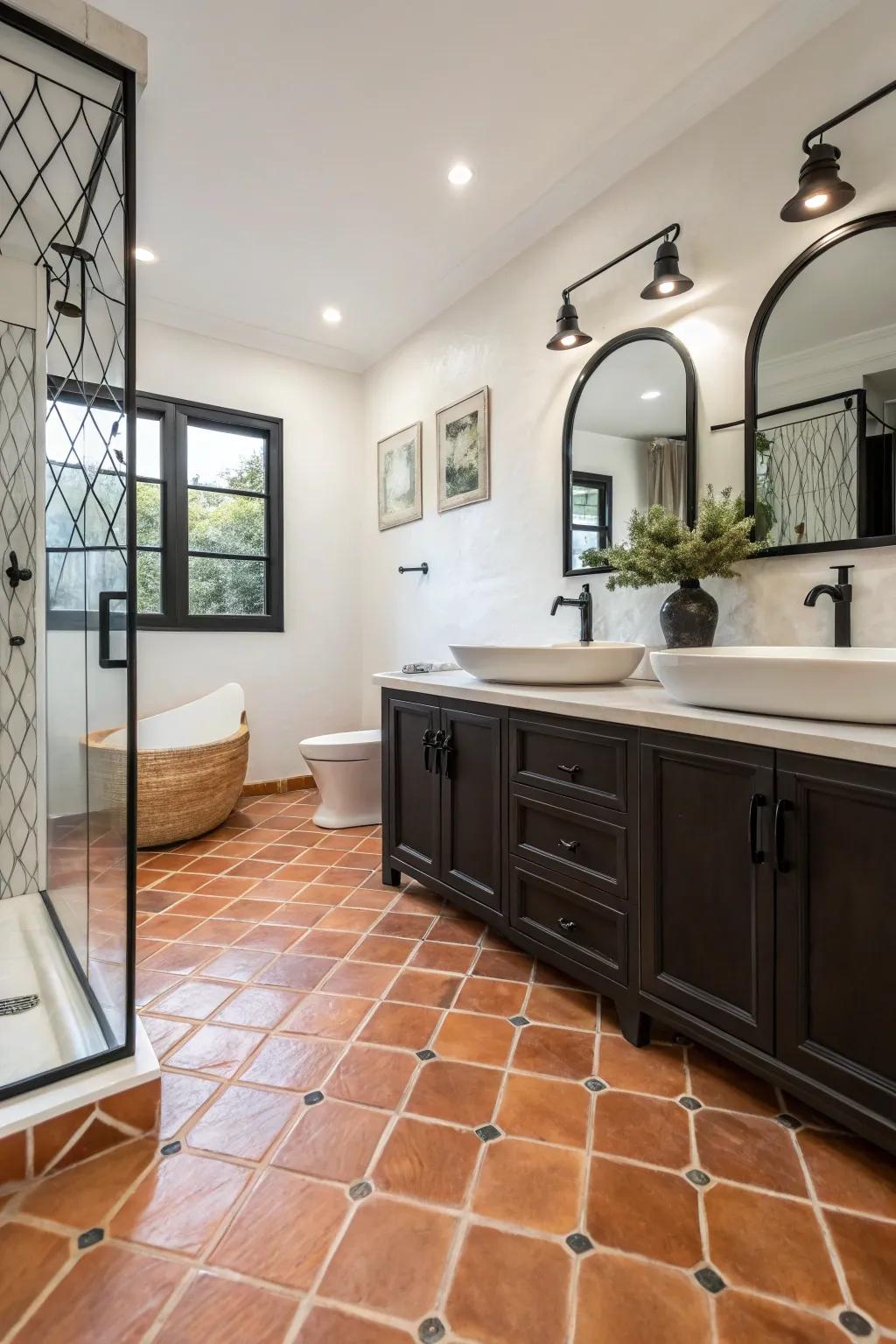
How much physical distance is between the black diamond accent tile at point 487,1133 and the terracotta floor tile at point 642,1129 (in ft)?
0.62

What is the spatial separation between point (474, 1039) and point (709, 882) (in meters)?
0.70

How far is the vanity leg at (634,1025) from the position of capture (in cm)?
150

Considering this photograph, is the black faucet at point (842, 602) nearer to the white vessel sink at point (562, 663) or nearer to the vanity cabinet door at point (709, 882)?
the white vessel sink at point (562, 663)

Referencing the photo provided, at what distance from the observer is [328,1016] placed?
162cm

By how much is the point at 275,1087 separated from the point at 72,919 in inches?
30.0

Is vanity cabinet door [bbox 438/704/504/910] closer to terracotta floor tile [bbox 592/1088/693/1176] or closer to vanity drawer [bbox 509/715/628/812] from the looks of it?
vanity drawer [bbox 509/715/628/812]

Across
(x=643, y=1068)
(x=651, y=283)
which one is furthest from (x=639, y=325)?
(x=643, y=1068)

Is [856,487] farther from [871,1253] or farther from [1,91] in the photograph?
[1,91]

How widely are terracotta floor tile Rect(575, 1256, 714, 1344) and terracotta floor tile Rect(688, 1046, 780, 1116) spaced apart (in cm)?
43

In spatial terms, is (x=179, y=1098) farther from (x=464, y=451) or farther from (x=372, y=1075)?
(x=464, y=451)

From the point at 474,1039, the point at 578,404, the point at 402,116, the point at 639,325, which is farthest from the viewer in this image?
the point at 578,404

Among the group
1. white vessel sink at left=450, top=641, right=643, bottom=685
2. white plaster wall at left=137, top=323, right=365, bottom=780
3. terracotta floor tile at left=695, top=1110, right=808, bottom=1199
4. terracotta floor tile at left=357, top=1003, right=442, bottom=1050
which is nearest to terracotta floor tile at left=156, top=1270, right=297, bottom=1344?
terracotta floor tile at left=357, top=1003, right=442, bottom=1050

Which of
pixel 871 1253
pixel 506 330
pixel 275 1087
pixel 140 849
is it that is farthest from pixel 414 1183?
pixel 506 330

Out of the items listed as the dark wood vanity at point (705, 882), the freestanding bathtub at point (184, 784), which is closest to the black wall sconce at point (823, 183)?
the dark wood vanity at point (705, 882)
